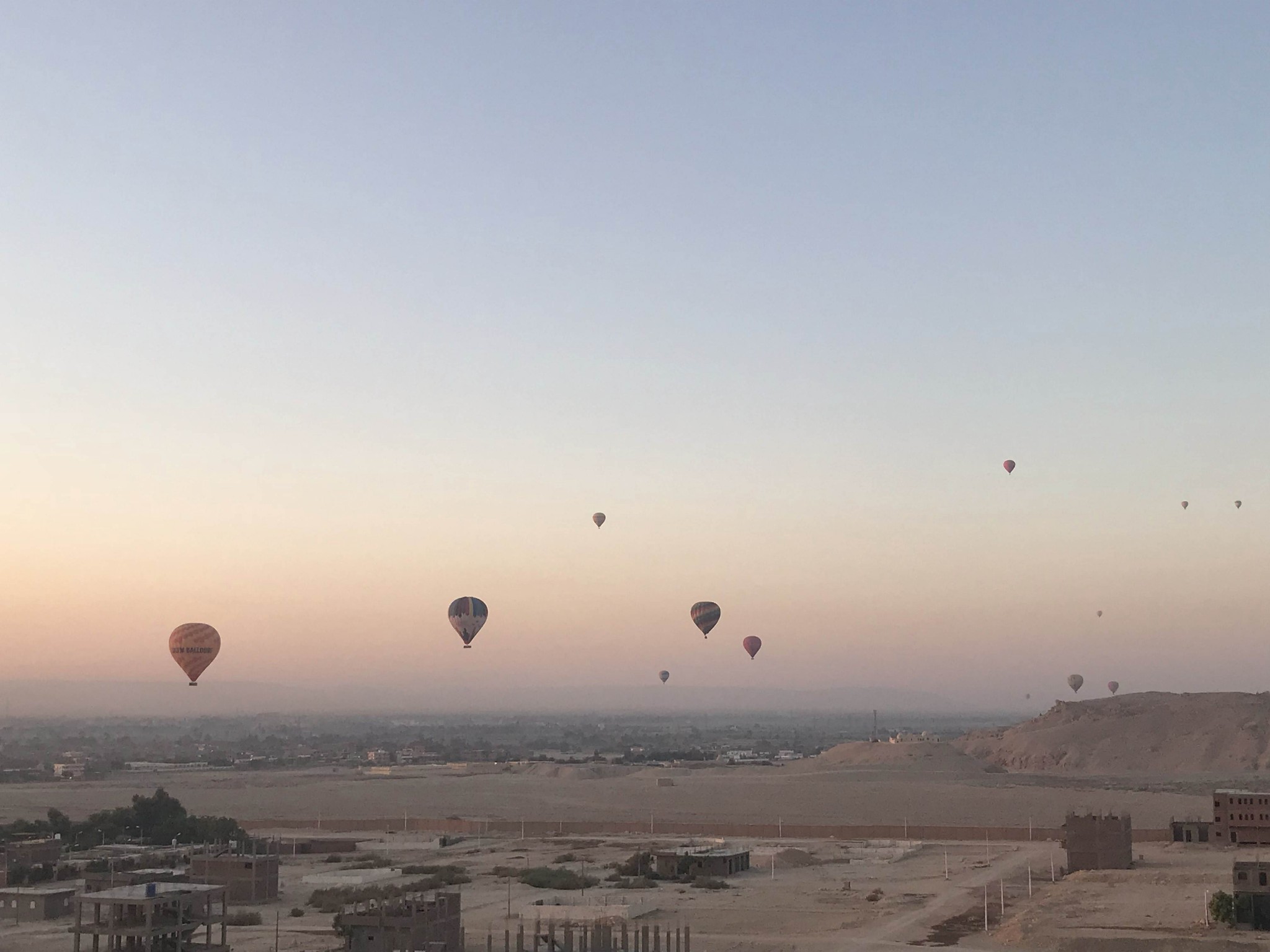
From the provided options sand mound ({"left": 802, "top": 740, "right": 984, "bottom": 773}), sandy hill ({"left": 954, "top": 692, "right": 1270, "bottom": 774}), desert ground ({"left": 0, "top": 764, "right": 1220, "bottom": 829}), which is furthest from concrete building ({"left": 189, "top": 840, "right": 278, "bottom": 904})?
sandy hill ({"left": 954, "top": 692, "right": 1270, "bottom": 774})

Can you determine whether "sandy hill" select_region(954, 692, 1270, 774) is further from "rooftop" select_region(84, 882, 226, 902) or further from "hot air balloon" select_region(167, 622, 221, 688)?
"rooftop" select_region(84, 882, 226, 902)

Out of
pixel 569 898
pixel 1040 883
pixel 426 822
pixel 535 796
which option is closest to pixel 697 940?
pixel 569 898

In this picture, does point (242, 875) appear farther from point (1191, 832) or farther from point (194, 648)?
point (1191, 832)

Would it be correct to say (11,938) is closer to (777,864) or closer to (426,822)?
(777,864)

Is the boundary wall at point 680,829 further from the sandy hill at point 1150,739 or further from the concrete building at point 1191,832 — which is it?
the sandy hill at point 1150,739

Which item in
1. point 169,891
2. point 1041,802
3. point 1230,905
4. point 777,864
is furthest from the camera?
point 1041,802

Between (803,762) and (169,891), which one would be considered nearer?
(169,891)
